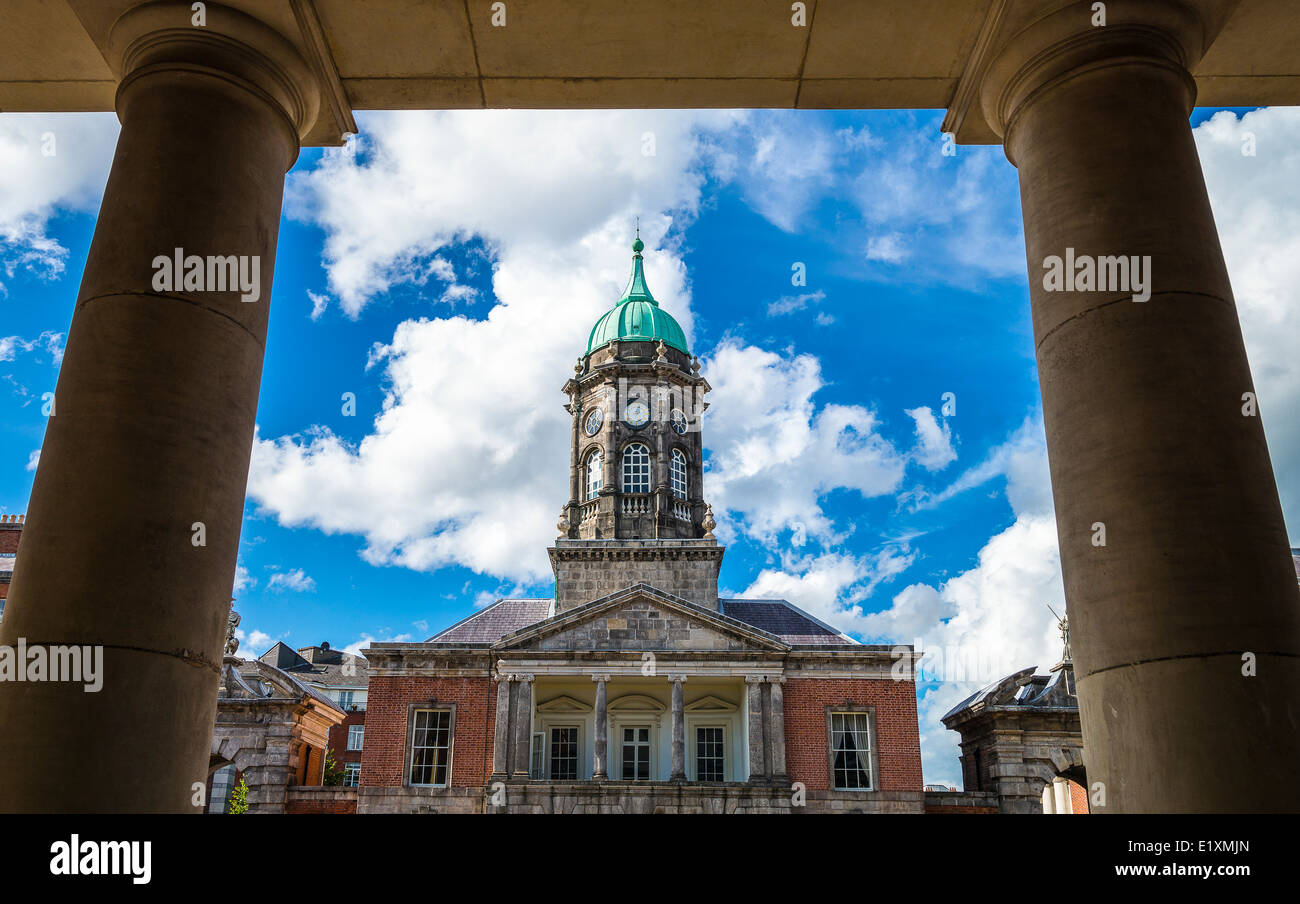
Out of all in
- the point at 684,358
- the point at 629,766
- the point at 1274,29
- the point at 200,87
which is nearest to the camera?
the point at 200,87

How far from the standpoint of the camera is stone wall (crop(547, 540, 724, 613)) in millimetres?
44250

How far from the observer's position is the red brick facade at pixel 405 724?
37219 millimetres

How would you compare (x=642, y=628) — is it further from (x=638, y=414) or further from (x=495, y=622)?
(x=638, y=414)

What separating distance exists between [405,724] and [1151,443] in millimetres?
35816

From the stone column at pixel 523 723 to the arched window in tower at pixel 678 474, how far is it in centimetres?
1264

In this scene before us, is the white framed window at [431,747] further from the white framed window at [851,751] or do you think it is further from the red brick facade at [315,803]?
the white framed window at [851,751]

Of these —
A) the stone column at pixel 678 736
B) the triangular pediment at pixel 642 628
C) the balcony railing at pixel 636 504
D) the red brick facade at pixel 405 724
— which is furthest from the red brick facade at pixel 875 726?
the balcony railing at pixel 636 504

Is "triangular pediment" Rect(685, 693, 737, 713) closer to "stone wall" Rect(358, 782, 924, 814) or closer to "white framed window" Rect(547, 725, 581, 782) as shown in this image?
"stone wall" Rect(358, 782, 924, 814)
